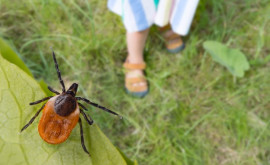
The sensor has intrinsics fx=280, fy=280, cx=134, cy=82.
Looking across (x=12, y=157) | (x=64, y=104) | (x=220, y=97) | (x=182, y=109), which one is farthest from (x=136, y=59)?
(x=12, y=157)

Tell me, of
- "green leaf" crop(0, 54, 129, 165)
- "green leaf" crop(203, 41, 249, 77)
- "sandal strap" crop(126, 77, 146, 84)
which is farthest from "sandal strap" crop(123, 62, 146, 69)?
"green leaf" crop(0, 54, 129, 165)

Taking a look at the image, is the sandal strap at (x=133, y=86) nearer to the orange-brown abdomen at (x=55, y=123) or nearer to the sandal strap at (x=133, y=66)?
the sandal strap at (x=133, y=66)

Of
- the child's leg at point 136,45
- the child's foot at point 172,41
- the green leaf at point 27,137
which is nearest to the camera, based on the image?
the green leaf at point 27,137

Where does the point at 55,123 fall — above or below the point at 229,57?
above

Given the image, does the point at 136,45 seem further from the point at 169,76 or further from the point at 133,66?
the point at 169,76

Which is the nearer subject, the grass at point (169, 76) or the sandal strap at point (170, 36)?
A: the grass at point (169, 76)

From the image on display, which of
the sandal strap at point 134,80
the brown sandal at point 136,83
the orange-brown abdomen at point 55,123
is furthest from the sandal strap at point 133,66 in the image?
the orange-brown abdomen at point 55,123

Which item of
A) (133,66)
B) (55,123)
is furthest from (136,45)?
(55,123)
